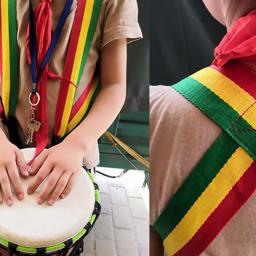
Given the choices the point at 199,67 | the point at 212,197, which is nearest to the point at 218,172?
the point at 212,197

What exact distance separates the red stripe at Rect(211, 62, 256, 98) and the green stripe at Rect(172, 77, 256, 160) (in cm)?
3

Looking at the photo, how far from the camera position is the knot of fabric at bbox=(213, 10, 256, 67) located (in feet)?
1.06

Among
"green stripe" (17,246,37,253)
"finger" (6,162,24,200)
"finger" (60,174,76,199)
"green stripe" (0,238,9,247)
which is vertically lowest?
"green stripe" (17,246,37,253)

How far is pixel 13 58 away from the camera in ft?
1.23

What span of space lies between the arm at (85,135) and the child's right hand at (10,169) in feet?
0.04

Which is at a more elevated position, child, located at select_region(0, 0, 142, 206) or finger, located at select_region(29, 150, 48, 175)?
child, located at select_region(0, 0, 142, 206)

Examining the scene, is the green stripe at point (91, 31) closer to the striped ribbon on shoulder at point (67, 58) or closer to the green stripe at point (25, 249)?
the striped ribbon on shoulder at point (67, 58)

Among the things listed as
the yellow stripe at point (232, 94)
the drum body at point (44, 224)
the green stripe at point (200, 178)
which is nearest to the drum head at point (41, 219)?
the drum body at point (44, 224)

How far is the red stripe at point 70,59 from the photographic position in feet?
1.24

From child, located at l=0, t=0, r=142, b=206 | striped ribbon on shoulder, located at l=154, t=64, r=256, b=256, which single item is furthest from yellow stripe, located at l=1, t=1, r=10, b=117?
striped ribbon on shoulder, located at l=154, t=64, r=256, b=256

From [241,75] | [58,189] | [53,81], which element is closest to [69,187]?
[58,189]

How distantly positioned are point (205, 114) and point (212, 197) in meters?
0.09

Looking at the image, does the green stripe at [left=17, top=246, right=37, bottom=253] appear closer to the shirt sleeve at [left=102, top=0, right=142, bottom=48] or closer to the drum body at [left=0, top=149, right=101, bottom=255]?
the drum body at [left=0, top=149, right=101, bottom=255]

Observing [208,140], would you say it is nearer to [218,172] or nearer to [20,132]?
[218,172]
